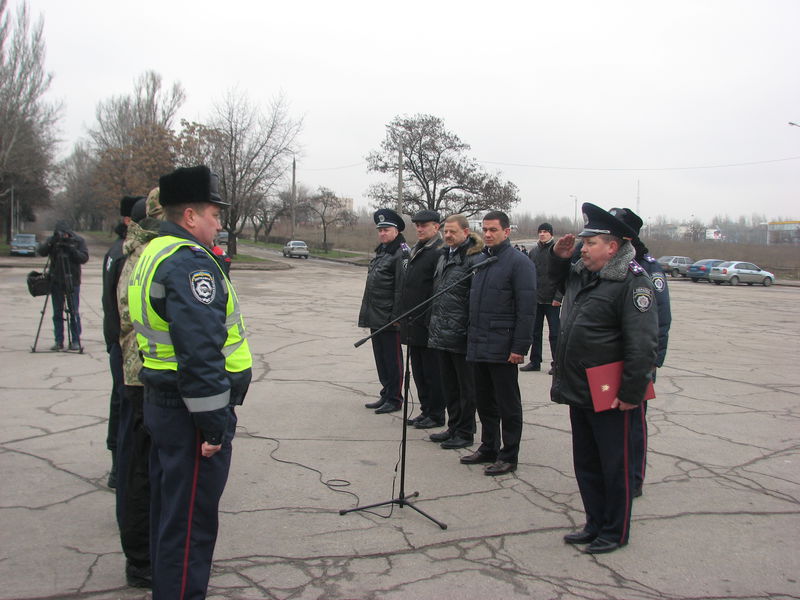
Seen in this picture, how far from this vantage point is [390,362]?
6688 mm

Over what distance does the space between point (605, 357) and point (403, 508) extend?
1677 mm

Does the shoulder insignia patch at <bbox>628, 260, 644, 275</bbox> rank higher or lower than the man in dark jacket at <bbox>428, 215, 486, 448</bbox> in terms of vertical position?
higher

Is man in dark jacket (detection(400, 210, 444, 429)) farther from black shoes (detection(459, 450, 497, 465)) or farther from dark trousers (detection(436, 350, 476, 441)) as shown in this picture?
black shoes (detection(459, 450, 497, 465))

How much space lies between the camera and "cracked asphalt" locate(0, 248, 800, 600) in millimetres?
3342

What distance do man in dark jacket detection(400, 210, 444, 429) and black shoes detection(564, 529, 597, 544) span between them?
2477mm

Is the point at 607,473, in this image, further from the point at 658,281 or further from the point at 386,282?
the point at 386,282

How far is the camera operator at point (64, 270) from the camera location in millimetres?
9094

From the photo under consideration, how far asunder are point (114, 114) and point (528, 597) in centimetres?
6676

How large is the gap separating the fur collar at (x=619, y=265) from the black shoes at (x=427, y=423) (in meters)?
2.96

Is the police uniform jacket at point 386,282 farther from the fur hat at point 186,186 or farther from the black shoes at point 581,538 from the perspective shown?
the fur hat at point 186,186

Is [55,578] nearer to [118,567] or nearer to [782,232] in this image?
[118,567]

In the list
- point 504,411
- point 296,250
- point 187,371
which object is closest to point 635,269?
point 504,411

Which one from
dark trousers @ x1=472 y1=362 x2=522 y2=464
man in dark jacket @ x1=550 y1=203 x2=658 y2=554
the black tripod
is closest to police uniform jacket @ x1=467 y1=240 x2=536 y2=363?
dark trousers @ x1=472 y1=362 x2=522 y2=464

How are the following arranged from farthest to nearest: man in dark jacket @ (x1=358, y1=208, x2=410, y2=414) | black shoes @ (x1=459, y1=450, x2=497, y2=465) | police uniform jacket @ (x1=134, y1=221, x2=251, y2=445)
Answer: man in dark jacket @ (x1=358, y1=208, x2=410, y2=414), black shoes @ (x1=459, y1=450, x2=497, y2=465), police uniform jacket @ (x1=134, y1=221, x2=251, y2=445)
